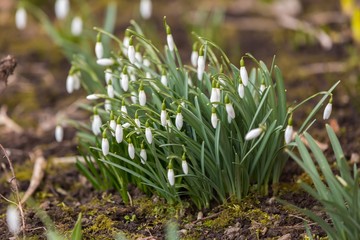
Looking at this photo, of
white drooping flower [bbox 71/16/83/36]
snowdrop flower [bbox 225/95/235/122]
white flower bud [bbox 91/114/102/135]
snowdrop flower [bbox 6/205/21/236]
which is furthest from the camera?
white drooping flower [bbox 71/16/83/36]

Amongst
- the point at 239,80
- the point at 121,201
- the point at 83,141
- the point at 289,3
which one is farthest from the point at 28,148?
the point at 289,3

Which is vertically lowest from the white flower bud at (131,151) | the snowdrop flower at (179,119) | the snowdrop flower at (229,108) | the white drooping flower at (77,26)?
the white flower bud at (131,151)

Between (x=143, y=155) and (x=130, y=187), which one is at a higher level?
(x=143, y=155)

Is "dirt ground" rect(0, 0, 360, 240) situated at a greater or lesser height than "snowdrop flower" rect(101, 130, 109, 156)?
lesser

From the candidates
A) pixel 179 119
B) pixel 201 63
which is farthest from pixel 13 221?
pixel 201 63

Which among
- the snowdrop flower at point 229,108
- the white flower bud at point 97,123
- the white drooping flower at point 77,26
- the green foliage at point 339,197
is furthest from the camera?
the white drooping flower at point 77,26

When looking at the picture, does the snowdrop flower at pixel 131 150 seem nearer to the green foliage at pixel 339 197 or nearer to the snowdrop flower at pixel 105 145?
the snowdrop flower at pixel 105 145

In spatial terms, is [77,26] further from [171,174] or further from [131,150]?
[171,174]

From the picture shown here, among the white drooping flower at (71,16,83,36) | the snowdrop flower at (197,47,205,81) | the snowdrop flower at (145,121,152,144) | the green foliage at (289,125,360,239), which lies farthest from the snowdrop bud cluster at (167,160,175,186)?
the white drooping flower at (71,16,83,36)

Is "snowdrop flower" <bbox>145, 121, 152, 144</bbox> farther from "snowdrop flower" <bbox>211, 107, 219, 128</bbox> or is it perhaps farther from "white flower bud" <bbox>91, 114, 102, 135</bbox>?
"white flower bud" <bbox>91, 114, 102, 135</bbox>

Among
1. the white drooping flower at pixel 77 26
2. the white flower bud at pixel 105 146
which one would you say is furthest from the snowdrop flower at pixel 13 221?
the white drooping flower at pixel 77 26
